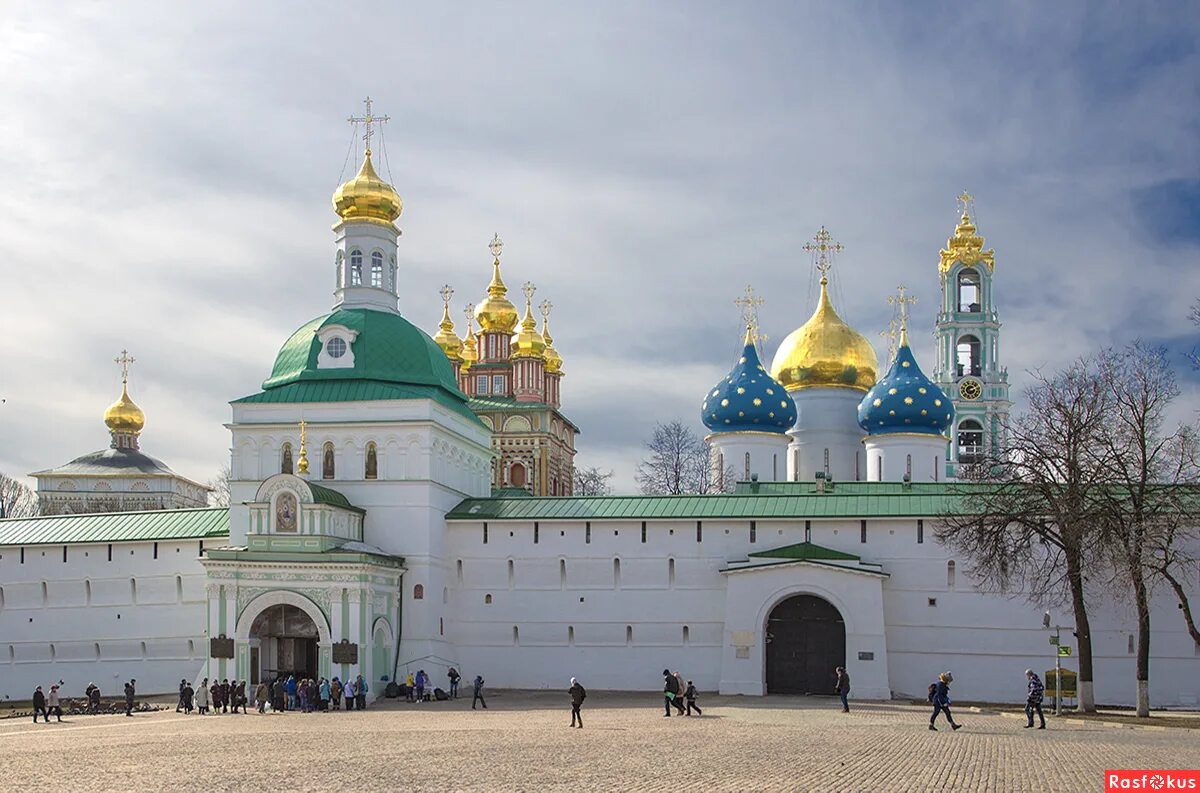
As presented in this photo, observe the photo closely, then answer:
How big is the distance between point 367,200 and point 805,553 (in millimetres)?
13621

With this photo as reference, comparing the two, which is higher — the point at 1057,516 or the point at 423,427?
the point at 423,427

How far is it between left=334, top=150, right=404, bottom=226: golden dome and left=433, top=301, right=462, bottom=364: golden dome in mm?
21843

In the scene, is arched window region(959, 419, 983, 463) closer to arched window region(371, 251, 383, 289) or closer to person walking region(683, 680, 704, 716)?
arched window region(371, 251, 383, 289)

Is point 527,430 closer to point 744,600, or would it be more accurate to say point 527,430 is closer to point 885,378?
point 885,378

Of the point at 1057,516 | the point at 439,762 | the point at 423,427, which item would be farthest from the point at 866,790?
the point at 423,427

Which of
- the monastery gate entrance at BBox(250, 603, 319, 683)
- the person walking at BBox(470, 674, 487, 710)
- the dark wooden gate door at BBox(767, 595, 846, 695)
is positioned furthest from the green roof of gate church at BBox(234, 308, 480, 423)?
the dark wooden gate door at BBox(767, 595, 846, 695)

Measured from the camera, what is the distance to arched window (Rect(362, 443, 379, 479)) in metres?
36.6

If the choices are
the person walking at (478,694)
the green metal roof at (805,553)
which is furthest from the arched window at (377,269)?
the person walking at (478,694)

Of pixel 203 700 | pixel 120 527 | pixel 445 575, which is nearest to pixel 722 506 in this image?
pixel 445 575

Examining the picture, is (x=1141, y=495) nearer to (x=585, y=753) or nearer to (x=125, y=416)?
(x=585, y=753)

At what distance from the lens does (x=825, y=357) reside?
48.7 metres

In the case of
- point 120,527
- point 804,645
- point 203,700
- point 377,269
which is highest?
point 377,269

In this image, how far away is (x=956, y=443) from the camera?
6091 cm

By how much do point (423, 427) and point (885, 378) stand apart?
1466 centimetres
